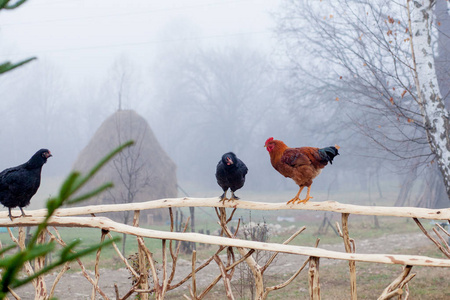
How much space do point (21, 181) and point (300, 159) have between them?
1.31 metres

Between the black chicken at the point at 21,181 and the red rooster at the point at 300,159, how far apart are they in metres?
1.11

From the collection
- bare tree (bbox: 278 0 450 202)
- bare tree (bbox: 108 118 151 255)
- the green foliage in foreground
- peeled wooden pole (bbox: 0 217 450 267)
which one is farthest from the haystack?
the green foliage in foreground

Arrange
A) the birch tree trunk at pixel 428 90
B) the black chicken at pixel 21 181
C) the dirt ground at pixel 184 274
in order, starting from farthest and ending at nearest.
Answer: the dirt ground at pixel 184 274, the birch tree trunk at pixel 428 90, the black chicken at pixel 21 181

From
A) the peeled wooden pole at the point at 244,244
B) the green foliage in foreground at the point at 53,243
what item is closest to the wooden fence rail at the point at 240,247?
the peeled wooden pole at the point at 244,244

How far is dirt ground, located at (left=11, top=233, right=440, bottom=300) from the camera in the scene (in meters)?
4.49

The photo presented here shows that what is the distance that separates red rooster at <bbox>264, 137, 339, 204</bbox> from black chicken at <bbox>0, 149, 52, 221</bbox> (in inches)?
43.7

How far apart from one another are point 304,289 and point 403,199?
8.97 metres

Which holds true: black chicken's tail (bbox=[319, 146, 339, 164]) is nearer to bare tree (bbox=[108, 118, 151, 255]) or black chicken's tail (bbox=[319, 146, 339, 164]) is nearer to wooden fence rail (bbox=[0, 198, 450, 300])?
wooden fence rail (bbox=[0, 198, 450, 300])

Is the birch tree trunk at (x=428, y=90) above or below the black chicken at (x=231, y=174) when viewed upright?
above

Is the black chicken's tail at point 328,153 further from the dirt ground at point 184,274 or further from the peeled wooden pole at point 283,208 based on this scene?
the dirt ground at point 184,274

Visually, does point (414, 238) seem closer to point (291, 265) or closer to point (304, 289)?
point (291, 265)

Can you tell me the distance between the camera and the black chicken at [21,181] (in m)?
2.08

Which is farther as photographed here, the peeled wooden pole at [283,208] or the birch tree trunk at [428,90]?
the birch tree trunk at [428,90]

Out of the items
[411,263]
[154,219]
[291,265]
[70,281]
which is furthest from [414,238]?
[411,263]
